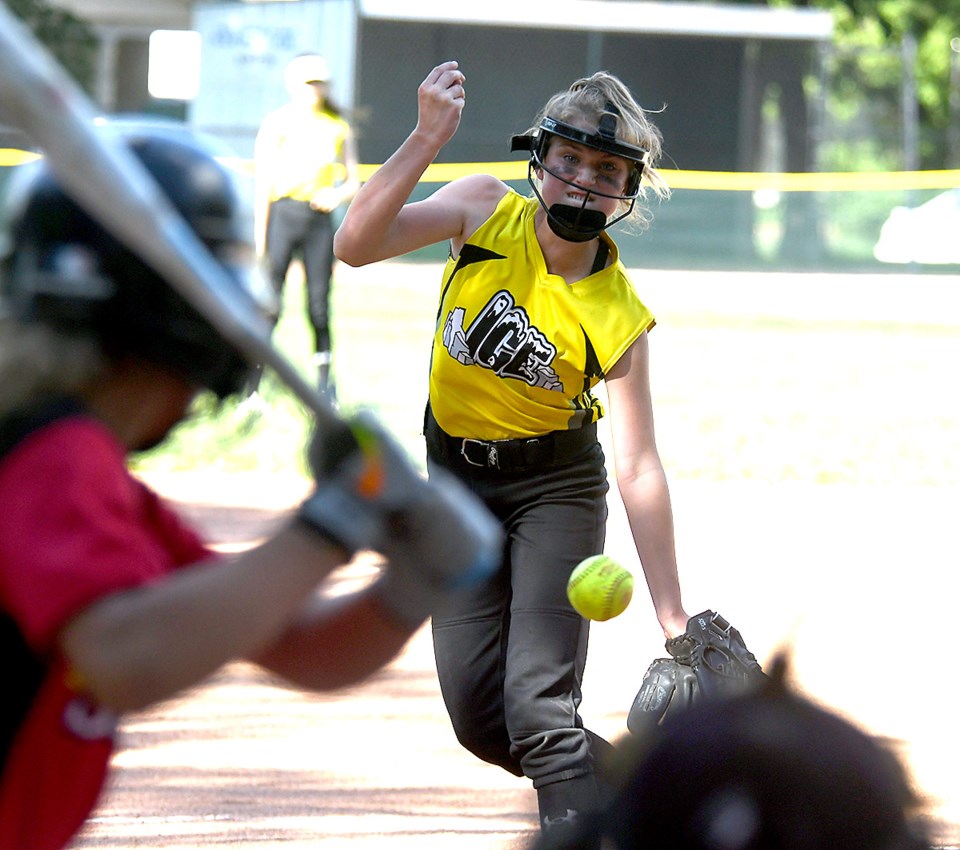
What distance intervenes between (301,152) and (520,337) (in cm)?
848

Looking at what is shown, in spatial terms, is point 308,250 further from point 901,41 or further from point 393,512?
point 901,41

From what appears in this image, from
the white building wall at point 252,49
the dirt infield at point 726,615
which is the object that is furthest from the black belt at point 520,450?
the white building wall at point 252,49

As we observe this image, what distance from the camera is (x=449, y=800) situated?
15.7 ft

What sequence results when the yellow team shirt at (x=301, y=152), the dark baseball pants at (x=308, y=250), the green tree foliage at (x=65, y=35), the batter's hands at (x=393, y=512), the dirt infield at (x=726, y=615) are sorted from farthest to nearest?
the green tree foliage at (x=65, y=35) → the yellow team shirt at (x=301, y=152) → the dark baseball pants at (x=308, y=250) → the dirt infield at (x=726, y=615) → the batter's hands at (x=393, y=512)

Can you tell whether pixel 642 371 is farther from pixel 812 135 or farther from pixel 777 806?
pixel 812 135

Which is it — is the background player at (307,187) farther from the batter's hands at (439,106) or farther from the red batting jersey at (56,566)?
the red batting jersey at (56,566)

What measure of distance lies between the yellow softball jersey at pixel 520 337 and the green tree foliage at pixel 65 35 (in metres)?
25.2

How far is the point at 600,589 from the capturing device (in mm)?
3811

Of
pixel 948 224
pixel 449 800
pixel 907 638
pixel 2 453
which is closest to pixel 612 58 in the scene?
pixel 948 224

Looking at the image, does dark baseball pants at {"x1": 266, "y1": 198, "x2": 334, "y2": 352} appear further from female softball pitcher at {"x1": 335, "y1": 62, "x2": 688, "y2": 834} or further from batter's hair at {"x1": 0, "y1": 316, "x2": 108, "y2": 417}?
batter's hair at {"x1": 0, "y1": 316, "x2": 108, "y2": 417}

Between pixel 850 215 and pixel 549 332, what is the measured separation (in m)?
22.2

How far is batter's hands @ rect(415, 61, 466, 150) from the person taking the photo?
3840 mm

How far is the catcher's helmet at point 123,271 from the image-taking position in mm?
1677

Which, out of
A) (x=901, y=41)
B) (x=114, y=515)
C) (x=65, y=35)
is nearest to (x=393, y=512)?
(x=114, y=515)
